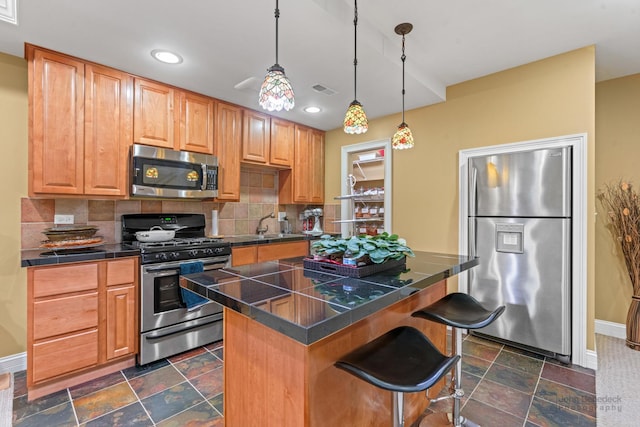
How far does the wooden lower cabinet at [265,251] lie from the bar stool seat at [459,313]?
1.94 meters

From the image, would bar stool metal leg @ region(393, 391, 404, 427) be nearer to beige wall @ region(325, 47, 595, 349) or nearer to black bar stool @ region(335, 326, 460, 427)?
black bar stool @ region(335, 326, 460, 427)

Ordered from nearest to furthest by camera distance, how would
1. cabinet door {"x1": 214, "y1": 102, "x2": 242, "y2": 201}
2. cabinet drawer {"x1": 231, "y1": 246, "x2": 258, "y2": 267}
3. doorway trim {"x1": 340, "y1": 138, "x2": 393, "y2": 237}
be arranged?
cabinet drawer {"x1": 231, "y1": 246, "x2": 258, "y2": 267} → cabinet door {"x1": 214, "y1": 102, "x2": 242, "y2": 201} → doorway trim {"x1": 340, "y1": 138, "x2": 393, "y2": 237}

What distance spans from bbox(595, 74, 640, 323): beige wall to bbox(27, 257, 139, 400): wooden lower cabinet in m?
4.39

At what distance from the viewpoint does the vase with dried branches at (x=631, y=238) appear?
2725 millimetres

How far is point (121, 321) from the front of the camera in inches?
92.8

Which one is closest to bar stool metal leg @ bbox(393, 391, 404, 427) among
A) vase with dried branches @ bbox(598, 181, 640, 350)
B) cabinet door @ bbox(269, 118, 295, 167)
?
vase with dried branches @ bbox(598, 181, 640, 350)

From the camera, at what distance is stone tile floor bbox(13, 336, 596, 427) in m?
1.82

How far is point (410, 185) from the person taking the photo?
356cm

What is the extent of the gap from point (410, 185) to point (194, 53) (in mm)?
2532

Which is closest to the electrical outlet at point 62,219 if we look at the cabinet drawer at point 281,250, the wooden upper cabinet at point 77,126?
the wooden upper cabinet at point 77,126

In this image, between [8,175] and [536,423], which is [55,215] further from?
[536,423]

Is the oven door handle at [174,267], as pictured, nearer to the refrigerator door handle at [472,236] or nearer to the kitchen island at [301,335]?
the kitchen island at [301,335]

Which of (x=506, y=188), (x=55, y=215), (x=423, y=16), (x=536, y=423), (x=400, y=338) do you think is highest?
(x=423, y=16)

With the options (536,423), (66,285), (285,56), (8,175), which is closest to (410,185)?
(285,56)
